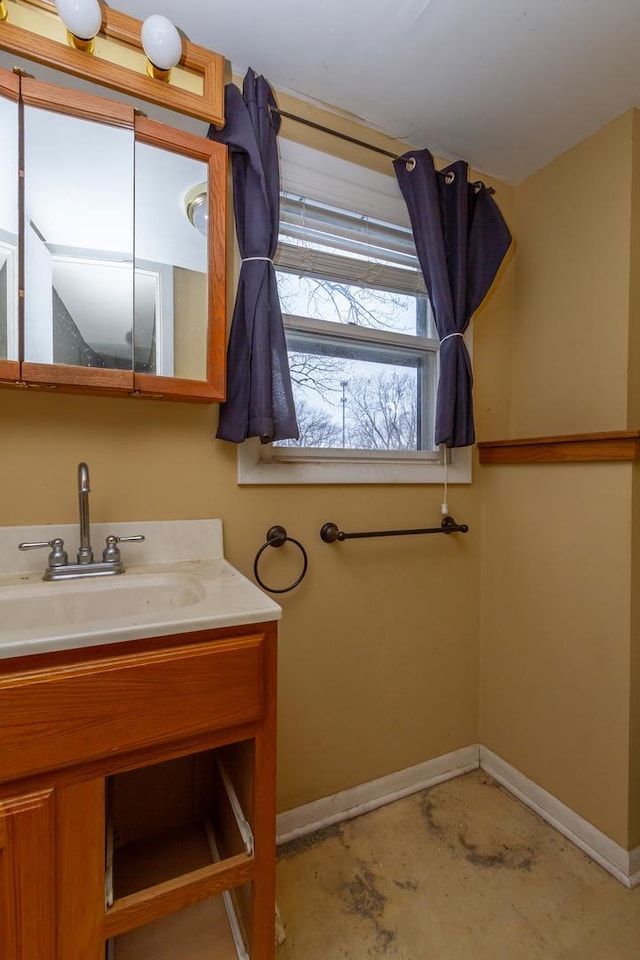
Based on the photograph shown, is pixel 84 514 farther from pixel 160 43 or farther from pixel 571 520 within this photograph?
pixel 571 520

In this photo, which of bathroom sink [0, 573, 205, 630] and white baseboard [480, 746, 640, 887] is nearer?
bathroom sink [0, 573, 205, 630]

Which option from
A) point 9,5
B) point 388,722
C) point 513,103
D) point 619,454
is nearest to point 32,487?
point 9,5

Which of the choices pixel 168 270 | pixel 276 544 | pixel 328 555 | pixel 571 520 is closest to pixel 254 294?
pixel 168 270

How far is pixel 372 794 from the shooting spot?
5.08 ft

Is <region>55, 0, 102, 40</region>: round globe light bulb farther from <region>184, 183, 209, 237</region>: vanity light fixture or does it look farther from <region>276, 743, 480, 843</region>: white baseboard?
<region>276, 743, 480, 843</region>: white baseboard

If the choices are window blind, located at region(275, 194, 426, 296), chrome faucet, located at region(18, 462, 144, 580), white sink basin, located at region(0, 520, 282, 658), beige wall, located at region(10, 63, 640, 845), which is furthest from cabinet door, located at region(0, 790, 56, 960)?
window blind, located at region(275, 194, 426, 296)

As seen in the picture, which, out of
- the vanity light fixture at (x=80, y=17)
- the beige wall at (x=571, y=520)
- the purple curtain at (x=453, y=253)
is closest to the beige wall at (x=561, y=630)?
the beige wall at (x=571, y=520)

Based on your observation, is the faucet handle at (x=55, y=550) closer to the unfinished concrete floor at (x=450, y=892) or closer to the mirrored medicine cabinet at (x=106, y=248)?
the mirrored medicine cabinet at (x=106, y=248)

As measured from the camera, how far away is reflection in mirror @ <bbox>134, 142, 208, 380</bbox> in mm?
1123

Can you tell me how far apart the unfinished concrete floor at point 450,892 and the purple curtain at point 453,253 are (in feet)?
4.23

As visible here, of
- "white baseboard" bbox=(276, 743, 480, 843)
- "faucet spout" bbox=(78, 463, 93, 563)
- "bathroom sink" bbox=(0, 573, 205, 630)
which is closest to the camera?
"bathroom sink" bbox=(0, 573, 205, 630)

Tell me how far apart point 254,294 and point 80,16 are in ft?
2.20

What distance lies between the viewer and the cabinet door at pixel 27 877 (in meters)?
0.68

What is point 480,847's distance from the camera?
4.52 feet
